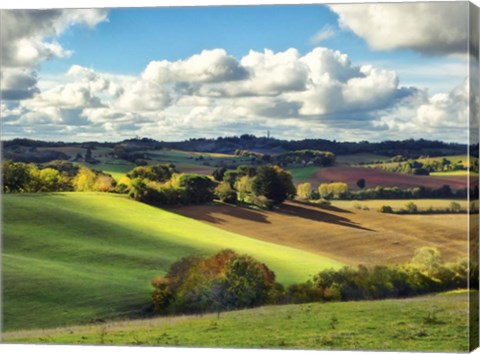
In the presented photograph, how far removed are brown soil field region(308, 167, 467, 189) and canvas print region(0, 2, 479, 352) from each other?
34mm

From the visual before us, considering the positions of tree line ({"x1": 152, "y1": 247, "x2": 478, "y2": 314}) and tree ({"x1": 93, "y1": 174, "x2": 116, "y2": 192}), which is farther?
tree ({"x1": 93, "y1": 174, "x2": 116, "y2": 192})

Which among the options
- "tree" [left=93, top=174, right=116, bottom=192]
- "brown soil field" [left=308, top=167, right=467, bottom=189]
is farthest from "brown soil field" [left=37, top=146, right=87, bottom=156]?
"brown soil field" [left=308, top=167, right=467, bottom=189]

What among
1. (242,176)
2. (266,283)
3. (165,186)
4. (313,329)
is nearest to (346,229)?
(266,283)

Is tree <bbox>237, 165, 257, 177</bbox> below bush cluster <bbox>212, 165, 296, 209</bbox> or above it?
above

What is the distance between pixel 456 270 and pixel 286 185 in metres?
3.38

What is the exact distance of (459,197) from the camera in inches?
749

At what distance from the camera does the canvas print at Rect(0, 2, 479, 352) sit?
1919 centimetres

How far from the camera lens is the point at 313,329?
1944 cm

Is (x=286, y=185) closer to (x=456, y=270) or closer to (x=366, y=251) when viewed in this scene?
(x=366, y=251)

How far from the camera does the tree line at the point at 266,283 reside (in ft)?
63.9

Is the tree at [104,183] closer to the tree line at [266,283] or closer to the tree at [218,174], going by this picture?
the tree at [218,174]

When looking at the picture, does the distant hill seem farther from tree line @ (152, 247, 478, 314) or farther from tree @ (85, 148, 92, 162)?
tree line @ (152, 247, 478, 314)

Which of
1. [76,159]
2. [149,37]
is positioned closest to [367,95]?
[149,37]

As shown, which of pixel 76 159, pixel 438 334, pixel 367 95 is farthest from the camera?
pixel 76 159
